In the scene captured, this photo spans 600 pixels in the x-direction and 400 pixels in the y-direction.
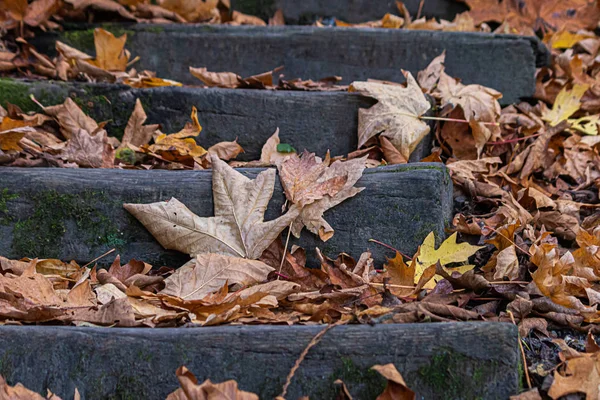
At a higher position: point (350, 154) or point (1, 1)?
point (1, 1)

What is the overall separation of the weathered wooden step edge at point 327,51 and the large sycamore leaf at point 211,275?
148 cm

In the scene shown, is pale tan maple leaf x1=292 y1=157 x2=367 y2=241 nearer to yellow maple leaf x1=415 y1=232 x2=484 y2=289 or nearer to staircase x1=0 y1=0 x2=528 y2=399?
staircase x1=0 y1=0 x2=528 y2=399

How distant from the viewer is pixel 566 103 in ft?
9.41

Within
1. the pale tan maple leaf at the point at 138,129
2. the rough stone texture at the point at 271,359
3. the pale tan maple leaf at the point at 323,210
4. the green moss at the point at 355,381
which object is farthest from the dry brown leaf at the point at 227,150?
the green moss at the point at 355,381

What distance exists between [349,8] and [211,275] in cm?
227

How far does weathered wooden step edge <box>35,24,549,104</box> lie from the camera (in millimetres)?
2982

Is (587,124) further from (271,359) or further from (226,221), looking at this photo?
(271,359)

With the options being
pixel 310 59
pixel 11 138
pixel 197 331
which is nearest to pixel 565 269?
pixel 197 331

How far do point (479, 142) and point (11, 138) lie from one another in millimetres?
1820

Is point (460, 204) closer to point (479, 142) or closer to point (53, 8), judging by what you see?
point (479, 142)

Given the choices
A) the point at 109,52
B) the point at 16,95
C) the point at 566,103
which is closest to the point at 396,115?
the point at 566,103

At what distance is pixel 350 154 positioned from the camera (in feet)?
8.05

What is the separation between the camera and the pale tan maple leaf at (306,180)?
1998mm

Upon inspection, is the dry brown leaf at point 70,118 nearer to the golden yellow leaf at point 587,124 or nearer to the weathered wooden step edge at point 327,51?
the weathered wooden step edge at point 327,51
